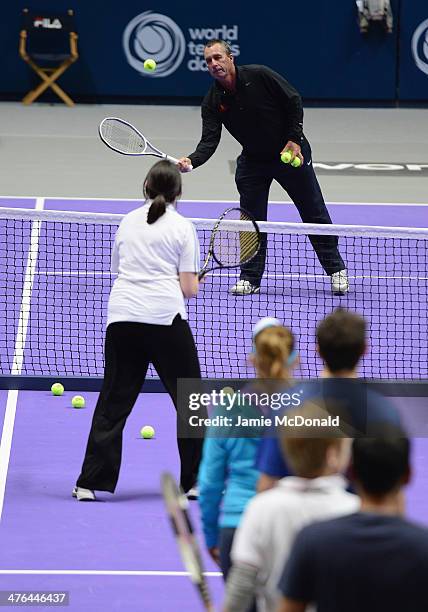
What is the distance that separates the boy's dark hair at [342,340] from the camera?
15.7 ft

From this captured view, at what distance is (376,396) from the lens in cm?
493

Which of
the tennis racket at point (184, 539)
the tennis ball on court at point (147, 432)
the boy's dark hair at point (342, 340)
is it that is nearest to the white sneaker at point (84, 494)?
the tennis ball on court at point (147, 432)

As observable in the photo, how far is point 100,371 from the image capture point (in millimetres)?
10086

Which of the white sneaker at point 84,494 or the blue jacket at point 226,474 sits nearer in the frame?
the blue jacket at point 226,474

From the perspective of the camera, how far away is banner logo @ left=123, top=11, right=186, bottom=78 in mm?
19281

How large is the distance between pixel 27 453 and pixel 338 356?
4142 mm

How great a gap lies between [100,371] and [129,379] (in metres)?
Result: 2.54

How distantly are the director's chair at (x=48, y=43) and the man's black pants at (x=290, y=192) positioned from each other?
793cm

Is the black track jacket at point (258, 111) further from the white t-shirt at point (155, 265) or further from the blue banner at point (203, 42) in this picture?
the blue banner at point (203, 42)

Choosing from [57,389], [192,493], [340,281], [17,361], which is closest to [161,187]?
[192,493]

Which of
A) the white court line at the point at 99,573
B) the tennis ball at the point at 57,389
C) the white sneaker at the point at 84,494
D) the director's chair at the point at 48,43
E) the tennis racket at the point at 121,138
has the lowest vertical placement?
the white court line at the point at 99,573

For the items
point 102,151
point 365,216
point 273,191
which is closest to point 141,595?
point 365,216

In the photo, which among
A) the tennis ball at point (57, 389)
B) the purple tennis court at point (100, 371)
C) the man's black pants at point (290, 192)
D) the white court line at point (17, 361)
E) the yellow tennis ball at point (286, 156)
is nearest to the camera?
Answer: the purple tennis court at point (100, 371)

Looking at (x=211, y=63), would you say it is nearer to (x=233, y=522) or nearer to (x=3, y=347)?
(x=3, y=347)
